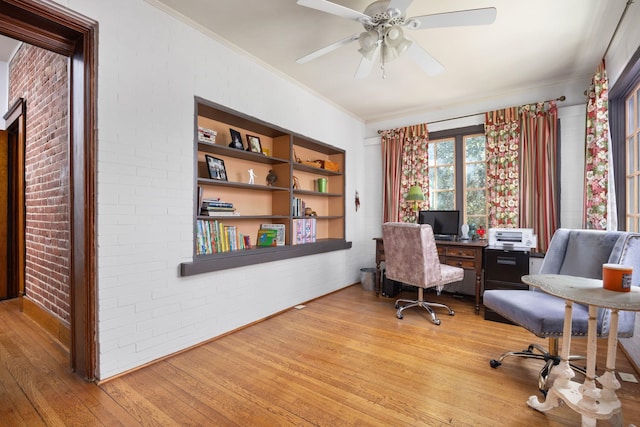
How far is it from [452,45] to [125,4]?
2553mm

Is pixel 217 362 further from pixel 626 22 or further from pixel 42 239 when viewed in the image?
pixel 626 22

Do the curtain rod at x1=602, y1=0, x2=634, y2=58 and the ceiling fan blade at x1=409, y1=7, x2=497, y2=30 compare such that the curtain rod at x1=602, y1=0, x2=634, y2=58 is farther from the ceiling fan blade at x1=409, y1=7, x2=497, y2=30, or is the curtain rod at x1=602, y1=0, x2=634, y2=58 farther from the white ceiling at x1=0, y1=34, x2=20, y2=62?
the white ceiling at x1=0, y1=34, x2=20, y2=62

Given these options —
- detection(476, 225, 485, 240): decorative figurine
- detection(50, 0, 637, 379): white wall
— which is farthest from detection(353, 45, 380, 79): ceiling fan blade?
detection(476, 225, 485, 240): decorative figurine

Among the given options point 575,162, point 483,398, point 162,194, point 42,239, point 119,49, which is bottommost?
point 483,398

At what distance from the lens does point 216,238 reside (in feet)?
8.73

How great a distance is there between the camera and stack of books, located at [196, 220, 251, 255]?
2523 millimetres

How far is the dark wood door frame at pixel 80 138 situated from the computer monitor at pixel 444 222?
3.50 meters

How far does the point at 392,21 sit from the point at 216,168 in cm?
181

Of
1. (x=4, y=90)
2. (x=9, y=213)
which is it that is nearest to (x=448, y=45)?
(x=4, y=90)

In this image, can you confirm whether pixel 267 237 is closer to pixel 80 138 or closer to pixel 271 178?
pixel 271 178

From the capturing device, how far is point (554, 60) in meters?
2.91

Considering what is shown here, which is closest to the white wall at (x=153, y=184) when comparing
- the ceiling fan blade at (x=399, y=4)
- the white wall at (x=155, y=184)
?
the white wall at (x=155, y=184)

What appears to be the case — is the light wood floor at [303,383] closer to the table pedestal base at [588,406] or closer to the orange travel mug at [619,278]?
the table pedestal base at [588,406]

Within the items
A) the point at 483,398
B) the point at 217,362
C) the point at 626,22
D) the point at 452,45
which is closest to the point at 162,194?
the point at 217,362
